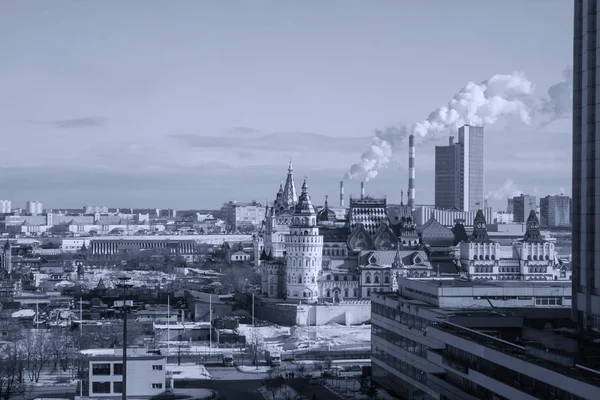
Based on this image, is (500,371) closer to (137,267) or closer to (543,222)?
(137,267)

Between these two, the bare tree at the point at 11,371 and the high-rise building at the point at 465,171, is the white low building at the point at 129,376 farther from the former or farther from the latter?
the high-rise building at the point at 465,171

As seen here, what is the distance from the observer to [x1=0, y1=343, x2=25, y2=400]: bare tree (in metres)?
50.9

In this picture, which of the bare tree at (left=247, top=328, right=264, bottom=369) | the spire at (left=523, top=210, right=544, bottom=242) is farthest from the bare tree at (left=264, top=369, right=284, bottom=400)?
the spire at (left=523, top=210, right=544, bottom=242)

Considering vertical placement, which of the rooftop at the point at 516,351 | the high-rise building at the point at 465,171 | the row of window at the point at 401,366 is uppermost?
the high-rise building at the point at 465,171

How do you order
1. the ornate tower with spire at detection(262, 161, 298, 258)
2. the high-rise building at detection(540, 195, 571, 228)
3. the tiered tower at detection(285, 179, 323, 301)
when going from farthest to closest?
the high-rise building at detection(540, 195, 571, 228)
the ornate tower with spire at detection(262, 161, 298, 258)
the tiered tower at detection(285, 179, 323, 301)

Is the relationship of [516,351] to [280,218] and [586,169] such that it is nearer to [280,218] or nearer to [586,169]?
[586,169]

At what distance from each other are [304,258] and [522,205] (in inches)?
4387

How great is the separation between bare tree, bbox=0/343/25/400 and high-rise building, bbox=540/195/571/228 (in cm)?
13394

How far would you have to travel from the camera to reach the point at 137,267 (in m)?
156

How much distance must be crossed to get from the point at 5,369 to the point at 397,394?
2125 cm

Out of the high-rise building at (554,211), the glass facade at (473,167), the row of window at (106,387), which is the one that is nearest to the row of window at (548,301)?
the row of window at (106,387)

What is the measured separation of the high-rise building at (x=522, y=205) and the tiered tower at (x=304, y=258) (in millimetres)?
105528

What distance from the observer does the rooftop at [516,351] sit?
2697cm

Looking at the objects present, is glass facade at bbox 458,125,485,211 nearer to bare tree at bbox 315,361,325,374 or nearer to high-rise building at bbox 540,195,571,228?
high-rise building at bbox 540,195,571,228
